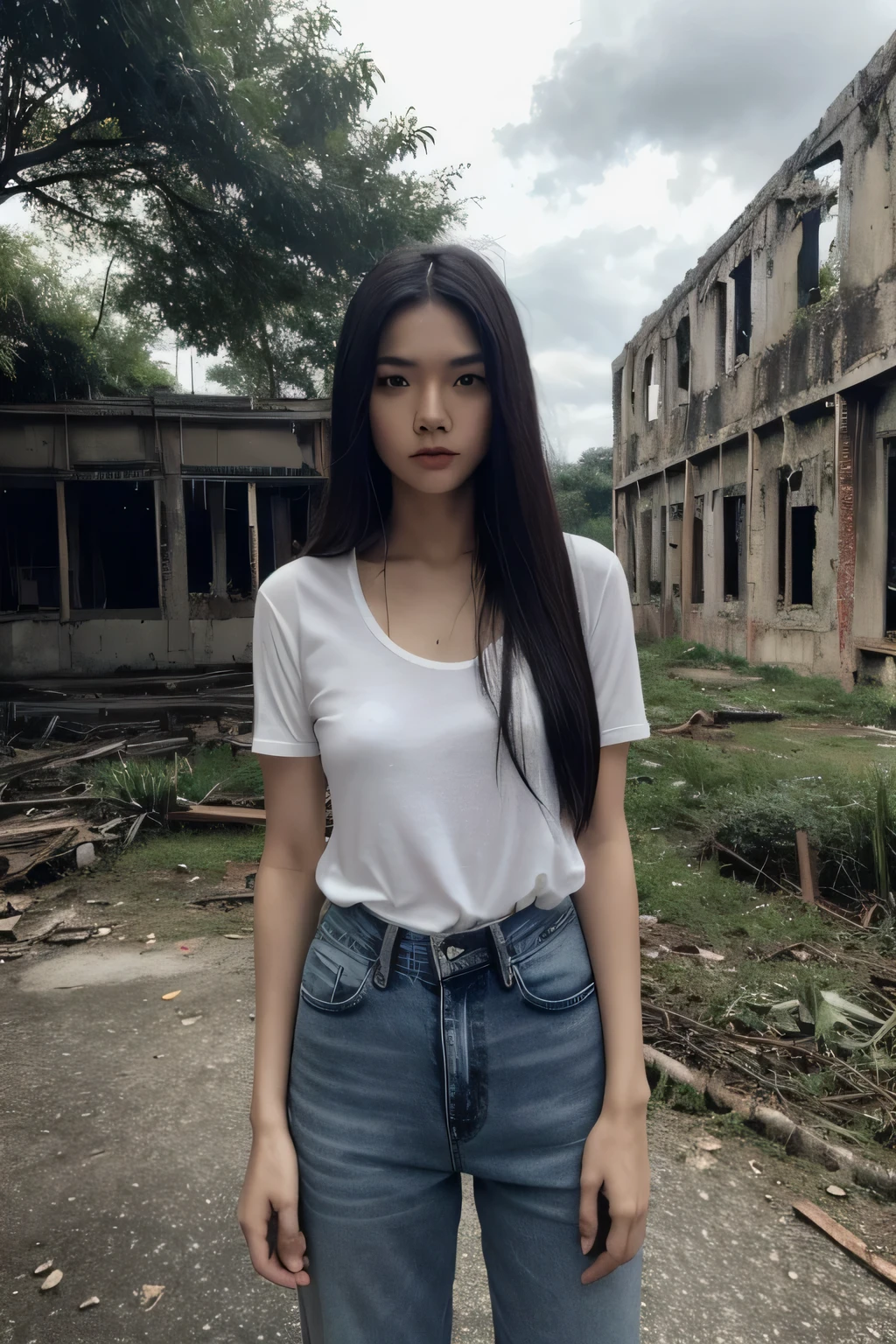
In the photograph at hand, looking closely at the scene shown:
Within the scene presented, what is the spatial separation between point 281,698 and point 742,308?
639 inches

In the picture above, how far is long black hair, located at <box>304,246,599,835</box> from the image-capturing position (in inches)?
48.4

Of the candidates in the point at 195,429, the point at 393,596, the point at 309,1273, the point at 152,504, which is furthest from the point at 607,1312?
the point at 152,504

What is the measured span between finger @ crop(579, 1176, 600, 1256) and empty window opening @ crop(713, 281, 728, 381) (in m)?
16.3

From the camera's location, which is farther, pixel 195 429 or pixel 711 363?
pixel 711 363

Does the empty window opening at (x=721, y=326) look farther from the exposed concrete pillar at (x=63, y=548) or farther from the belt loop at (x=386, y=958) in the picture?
Result: the belt loop at (x=386, y=958)

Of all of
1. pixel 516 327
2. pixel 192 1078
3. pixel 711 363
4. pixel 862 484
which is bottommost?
pixel 192 1078

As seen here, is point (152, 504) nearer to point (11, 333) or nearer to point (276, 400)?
point (276, 400)

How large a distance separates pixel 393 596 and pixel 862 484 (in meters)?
11.4

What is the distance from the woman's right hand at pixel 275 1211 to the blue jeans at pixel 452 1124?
0.02 metres

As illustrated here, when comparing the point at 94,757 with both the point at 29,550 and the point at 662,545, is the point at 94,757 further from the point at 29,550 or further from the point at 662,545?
the point at 662,545

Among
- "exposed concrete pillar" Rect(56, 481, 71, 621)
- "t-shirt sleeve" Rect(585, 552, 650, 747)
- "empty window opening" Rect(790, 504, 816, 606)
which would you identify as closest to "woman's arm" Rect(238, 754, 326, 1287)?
"t-shirt sleeve" Rect(585, 552, 650, 747)

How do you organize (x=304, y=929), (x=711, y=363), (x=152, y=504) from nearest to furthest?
(x=304, y=929)
(x=152, y=504)
(x=711, y=363)

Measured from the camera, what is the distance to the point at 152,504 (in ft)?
50.1

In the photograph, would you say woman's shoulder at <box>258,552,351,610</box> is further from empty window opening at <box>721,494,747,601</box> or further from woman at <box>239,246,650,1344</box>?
empty window opening at <box>721,494,747,601</box>
